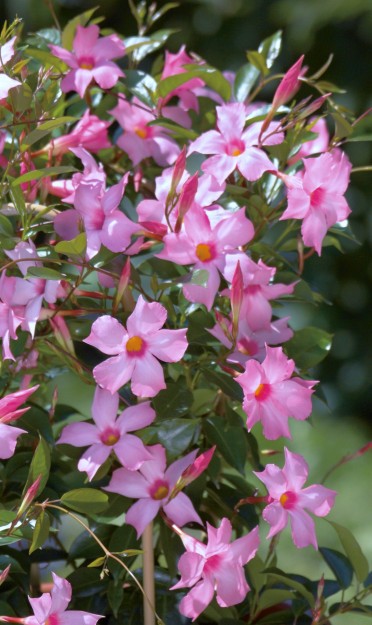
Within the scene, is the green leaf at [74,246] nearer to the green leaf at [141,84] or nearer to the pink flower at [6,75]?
the pink flower at [6,75]

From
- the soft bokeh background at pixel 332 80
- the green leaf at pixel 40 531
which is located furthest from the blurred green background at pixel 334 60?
the green leaf at pixel 40 531

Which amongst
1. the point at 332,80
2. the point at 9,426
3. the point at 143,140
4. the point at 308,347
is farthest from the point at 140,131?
the point at 332,80

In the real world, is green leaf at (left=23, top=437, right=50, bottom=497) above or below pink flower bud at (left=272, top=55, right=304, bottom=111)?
below

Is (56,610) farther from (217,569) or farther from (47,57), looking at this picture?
(47,57)

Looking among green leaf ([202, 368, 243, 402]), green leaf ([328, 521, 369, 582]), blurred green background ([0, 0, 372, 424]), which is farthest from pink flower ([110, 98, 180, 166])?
blurred green background ([0, 0, 372, 424])

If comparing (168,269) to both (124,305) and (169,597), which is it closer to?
(124,305)

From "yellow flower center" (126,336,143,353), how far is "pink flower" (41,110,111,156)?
0.21 meters

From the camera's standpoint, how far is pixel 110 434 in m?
0.69

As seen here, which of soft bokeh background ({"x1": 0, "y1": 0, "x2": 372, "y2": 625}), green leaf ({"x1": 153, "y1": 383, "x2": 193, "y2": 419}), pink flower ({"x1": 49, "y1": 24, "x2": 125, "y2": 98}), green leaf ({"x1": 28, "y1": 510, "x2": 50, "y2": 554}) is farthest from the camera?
soft bokeh background ({"x1": 0, "y1": 0, "x2": 372, "y2": 625})

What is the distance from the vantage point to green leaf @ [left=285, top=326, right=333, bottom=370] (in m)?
0.79

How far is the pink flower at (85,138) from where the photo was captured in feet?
2.65

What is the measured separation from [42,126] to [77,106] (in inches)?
10.6

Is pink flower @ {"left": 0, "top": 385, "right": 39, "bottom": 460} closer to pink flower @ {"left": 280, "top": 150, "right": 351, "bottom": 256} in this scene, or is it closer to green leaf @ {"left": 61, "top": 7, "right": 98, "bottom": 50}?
pink flower @ {"left": 280, "top": 150, "right": 351, "bottom": 256}

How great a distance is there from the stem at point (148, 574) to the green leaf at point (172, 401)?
0.09m
